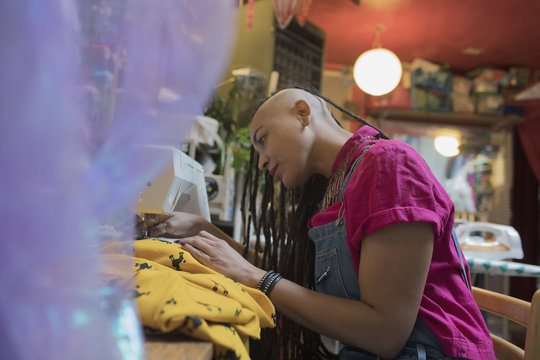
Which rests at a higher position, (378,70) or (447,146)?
(378,70)

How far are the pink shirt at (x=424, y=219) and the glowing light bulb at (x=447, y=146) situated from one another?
477 centimetres

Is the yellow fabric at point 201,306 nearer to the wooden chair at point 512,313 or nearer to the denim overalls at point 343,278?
the denim overalls at point 343,278

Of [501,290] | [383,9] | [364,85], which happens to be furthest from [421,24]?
[501,290]

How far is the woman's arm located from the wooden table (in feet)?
1.07

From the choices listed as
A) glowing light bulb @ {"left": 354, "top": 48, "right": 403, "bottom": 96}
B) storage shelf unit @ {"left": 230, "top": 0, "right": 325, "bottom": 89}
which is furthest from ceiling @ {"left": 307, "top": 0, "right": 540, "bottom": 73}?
storage shelf unit @ {"left": 230, "top": 0, "right": 325, "bottom": 89}

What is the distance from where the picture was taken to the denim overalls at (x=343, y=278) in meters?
0.76

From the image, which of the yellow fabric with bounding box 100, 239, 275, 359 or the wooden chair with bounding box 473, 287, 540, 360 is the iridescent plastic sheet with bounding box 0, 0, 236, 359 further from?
the wooden chair with bounding box 473, 287, 540, 360

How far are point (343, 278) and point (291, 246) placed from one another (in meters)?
0.38

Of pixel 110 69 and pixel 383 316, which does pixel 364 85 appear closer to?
pixel 383 316

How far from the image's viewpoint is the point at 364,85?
162 inches

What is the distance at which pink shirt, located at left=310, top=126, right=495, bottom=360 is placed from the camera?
71 cm

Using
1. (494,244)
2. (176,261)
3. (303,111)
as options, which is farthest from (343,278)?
(494,244)

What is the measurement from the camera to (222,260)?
764 millimetres

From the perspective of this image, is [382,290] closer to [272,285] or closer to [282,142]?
[272,285]
